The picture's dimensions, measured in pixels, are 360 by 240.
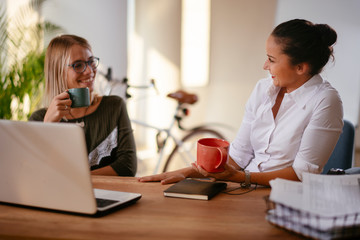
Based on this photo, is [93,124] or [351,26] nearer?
[93,124]

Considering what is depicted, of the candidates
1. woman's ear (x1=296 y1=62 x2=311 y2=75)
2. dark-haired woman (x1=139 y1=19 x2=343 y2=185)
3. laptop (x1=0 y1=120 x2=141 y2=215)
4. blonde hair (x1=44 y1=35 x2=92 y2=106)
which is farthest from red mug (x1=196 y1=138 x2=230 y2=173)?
blonde hair (x1=44 y1=35 x2=92 y2=106)

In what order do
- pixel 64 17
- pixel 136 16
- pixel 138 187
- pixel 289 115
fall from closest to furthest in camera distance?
pixel 138 187, pixel 289 115, pixel 64 17, pixel 136 16

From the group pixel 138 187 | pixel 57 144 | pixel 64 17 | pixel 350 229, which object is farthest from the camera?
pixel 64 17

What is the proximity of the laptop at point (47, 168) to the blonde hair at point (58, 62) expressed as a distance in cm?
82

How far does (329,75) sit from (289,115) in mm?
2746

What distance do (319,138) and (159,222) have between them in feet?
2.36

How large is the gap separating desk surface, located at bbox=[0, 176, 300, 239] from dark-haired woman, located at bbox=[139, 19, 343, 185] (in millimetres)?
171

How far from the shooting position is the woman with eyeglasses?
1775 millimetres

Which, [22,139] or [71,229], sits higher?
[22,139]

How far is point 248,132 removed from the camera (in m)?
1.71

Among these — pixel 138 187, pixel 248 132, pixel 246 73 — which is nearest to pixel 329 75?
pixel 246 73

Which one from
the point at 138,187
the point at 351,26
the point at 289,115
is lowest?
the point at 138,187

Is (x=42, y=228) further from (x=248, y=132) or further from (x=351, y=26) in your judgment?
(x=351, y=26)

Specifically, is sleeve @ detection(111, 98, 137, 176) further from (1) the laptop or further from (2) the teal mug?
(1) the laptop
